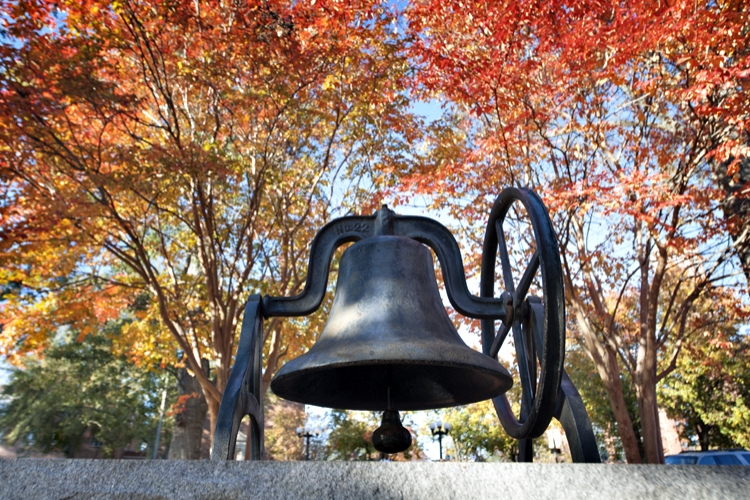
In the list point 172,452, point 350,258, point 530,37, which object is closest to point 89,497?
point 350,258

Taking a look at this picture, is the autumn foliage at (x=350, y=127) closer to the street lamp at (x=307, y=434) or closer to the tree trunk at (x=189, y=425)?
the tree trunk at (x=189, y=425)

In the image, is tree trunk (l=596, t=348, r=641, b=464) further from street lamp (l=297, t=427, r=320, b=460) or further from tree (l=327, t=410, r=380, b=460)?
tree (l=327, t=410, r=380, b=460)

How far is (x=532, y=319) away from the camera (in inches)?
102

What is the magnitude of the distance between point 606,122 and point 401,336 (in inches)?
302

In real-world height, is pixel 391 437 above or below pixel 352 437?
below

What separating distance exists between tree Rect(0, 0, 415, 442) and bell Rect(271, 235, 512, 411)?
17.6 ft

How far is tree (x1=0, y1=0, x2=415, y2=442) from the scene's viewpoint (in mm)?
7109

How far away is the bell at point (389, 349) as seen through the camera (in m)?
2.15

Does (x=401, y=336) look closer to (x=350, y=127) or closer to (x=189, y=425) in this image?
(x=350, y=127)

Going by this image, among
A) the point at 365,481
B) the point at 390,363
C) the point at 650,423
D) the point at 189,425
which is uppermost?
the point at 189,425

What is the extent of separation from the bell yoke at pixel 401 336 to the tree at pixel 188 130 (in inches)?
208

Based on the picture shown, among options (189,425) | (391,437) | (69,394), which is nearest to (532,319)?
(391,437)

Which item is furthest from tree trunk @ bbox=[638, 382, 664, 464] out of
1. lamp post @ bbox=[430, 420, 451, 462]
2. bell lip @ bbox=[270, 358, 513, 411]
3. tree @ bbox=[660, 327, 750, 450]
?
lamp post @ bbox=[430, 420, 451, 462]

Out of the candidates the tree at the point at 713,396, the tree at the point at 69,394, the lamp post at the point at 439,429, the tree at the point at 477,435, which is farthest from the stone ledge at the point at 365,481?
the tree at the point at 69,394
